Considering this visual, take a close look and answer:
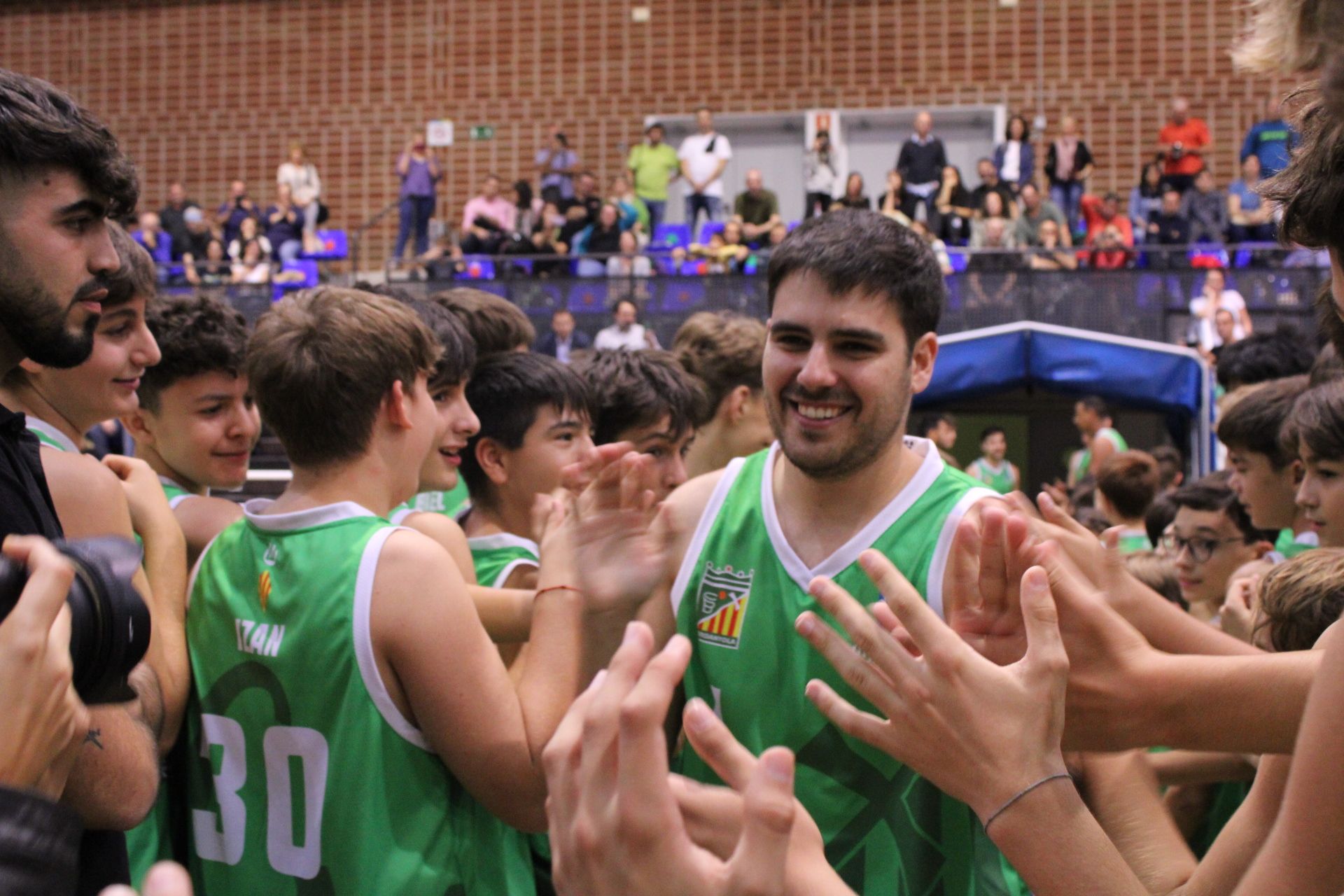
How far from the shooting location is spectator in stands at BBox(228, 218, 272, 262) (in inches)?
658

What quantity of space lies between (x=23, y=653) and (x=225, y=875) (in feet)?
3.86

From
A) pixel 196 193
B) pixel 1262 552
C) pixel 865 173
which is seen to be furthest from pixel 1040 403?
pixel 196 193

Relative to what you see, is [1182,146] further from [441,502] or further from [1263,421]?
[441,502]

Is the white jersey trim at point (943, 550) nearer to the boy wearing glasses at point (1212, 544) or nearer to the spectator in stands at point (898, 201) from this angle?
the boy wearing glasses at point (1212, 544)

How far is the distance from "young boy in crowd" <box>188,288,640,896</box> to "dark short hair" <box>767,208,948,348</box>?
2.35 feet

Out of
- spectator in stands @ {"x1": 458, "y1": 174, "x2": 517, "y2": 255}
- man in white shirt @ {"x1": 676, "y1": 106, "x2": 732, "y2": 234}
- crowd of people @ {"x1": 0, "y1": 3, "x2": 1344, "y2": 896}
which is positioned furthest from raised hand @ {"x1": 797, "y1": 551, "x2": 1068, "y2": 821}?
man in white shirt @ {"x1": 676, "y1": 106, "x2": 732, "y2": 234}

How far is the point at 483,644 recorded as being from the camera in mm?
2152

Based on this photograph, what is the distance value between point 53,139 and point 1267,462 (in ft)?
11.0

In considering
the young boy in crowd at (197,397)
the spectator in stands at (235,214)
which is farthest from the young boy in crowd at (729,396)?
the spectator in stands at (235,214)

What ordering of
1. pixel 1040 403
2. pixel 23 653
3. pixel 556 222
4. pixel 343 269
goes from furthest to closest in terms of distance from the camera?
pixel 343 269 → pixel 556 222 → pixel 1040 403 → pixel 23 653

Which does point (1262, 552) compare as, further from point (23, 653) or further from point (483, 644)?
point (23, 653)

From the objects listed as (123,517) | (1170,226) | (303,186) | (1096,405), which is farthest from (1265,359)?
(303,186)

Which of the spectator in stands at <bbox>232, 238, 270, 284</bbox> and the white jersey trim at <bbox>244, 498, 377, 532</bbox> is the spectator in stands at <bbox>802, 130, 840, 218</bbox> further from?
the white jersey trim at <bbox>244, 498, 377, 532</bbox>

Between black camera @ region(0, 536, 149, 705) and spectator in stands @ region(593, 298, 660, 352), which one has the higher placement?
spectator in stands @ region(593, 298, 660, 352)
